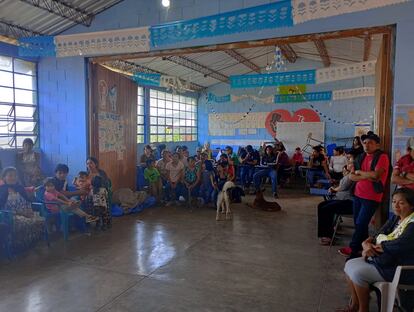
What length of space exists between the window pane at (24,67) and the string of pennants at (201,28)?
1429mm

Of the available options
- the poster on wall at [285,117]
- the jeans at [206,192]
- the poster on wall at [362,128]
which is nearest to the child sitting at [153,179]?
the jeans at [206,192]

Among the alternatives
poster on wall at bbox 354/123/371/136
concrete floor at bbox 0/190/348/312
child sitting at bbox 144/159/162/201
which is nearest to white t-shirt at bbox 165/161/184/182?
child sitting at bbox 144/159/162/201

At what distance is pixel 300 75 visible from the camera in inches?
257

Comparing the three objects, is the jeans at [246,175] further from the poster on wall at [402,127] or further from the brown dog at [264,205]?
the poster on wall at [402,127]

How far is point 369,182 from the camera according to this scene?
3303 millimetres

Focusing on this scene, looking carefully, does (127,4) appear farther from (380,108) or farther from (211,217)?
(380,108)

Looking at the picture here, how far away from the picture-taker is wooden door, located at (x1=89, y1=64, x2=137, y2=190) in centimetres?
562

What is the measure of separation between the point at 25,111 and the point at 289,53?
8530 millimetres

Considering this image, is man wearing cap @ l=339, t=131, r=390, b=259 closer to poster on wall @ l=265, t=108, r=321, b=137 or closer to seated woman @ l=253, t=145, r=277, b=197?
seated woman @ l=253, t=145, r=277, b=197

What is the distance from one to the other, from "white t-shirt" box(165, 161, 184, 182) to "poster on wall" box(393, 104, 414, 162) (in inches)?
145

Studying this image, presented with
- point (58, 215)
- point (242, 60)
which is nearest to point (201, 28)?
point (58, 215)

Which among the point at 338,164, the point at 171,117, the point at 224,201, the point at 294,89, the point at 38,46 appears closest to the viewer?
the point at 38,46

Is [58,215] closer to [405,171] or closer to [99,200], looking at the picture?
[99,200]

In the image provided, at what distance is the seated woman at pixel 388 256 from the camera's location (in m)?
2.03
